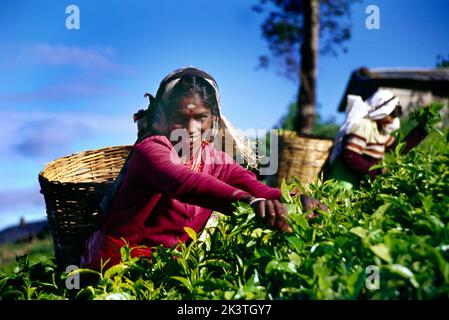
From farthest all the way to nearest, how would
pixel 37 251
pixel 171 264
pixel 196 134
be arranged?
1. pixel 37 251
2. pixel 196 134
3. pixel 171 264

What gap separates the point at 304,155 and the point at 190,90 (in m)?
4.37

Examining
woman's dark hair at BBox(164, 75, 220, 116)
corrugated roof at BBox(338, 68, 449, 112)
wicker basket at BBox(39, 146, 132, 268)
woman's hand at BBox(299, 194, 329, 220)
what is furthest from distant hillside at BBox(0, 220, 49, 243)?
woman's hand at BBox(299, 194, 329, 220)

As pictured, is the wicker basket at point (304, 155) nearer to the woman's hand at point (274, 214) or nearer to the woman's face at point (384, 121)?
the woman's face at point (384, 121)

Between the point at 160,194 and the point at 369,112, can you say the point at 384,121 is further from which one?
the point at 160,194

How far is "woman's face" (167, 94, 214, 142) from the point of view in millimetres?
2291

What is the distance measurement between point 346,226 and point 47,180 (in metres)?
1.96

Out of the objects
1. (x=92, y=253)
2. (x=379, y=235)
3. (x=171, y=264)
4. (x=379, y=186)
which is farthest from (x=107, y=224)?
(x=379, y=235)

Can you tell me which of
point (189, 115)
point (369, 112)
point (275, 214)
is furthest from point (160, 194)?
point (369, 112)

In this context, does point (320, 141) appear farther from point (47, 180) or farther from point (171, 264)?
point (171, 264)

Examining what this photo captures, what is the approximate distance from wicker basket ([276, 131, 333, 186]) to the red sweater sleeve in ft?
14.5

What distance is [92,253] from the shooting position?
2453mm

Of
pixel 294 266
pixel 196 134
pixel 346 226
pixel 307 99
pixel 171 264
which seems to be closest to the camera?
pixel 294 266

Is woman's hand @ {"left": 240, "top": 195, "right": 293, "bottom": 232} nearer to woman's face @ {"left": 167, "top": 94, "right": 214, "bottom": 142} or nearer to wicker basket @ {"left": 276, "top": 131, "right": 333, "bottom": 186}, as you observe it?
woman's face @ {"left": 167, "top": 94, "right": 214, "bottom": 142}

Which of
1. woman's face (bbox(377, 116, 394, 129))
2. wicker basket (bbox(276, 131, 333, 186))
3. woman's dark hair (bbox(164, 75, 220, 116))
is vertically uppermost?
woman's dark hair (bbox(164, 75, 220, 116))
